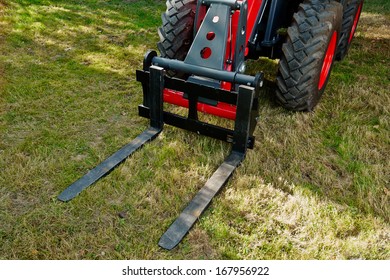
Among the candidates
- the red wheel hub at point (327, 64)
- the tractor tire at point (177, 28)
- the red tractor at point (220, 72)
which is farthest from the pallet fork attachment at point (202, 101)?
the red wheel hub at point (327, 64)

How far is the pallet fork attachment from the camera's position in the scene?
3131mm

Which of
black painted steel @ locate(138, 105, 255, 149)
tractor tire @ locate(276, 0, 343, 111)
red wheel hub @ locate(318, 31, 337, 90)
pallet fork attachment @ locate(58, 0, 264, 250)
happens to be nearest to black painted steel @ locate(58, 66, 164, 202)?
pallet fork attachment @ locate(58, 0, 264, 250)

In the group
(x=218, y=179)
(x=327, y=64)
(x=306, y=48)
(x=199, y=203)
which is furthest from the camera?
(x=327, y=64)

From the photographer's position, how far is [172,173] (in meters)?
3.28

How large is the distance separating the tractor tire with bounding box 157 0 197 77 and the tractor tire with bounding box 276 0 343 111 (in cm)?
94

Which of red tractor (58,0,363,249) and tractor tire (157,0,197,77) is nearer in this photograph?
red tractor (58,0,363,249)

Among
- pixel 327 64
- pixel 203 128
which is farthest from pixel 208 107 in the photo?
pixel 327 64

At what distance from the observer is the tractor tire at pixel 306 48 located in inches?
143

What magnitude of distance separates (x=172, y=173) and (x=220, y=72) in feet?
3.06

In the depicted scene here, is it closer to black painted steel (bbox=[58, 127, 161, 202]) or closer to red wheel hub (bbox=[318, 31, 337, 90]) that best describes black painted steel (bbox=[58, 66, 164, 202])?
black painted steel (bbox=[58, 127, 161, 202])

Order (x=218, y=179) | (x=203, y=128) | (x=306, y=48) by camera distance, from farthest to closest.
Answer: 1. (x=306, y=48)
2. (x=203, y=128)
3. (x=218, y=179)

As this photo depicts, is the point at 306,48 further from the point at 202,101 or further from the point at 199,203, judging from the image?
the point at 199,203
